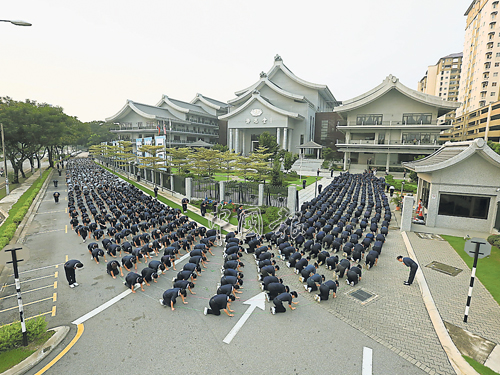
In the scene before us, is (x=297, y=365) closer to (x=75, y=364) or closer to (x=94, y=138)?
(x=75, y=364)

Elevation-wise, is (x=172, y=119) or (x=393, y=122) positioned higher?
(x=172, y=119)

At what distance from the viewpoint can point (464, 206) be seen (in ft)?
52.7

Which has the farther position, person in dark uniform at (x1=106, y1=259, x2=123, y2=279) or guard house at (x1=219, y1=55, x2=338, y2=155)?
guard house at (x1=219, y1=55, x2=338, y2=155)

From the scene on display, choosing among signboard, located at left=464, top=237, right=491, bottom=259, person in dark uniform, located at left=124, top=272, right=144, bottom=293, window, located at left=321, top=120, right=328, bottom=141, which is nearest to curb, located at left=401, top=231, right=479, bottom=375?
signboard, located at left=464, top=237, right=491, bottom=259

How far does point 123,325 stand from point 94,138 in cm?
9851

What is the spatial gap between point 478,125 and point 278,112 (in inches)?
1833

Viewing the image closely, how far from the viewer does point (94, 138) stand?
90.8 m

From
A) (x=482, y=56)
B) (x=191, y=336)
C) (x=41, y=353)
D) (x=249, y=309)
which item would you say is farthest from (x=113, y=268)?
(x=482, y=56)

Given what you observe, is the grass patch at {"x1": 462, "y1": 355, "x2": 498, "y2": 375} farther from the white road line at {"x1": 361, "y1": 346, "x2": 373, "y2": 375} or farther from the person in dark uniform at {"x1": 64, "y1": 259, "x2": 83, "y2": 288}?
the person in dark uniform at {"x1": 64, "y1": 259, "x2": 83, "y2": 288}

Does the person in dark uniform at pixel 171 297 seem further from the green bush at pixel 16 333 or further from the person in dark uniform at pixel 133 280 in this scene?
the green bush at pixel 16 333

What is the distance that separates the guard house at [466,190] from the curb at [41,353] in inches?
739

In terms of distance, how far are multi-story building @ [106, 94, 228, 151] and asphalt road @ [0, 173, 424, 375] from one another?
166 ft

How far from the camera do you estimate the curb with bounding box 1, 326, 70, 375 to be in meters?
6.27

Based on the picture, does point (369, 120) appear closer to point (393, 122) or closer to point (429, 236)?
point (393, 122)
